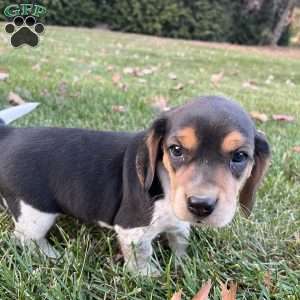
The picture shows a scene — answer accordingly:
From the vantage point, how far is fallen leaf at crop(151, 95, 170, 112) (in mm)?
6204

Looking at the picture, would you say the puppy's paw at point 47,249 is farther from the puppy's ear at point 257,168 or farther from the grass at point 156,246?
the puppy's ear at point 257,168

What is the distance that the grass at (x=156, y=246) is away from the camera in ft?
8.41

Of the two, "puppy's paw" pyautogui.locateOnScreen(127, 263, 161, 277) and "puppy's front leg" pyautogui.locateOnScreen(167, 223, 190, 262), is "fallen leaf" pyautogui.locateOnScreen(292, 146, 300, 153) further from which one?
"puppy's paw" pyautogui.locateOnScreen(127, 263, 161, 277)

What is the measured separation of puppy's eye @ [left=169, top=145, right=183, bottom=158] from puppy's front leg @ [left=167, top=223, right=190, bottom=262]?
0.53 metres

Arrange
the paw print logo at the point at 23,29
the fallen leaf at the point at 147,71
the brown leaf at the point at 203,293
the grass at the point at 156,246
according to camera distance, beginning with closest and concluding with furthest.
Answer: the brown leaf at the point at 203,293 → the grass at the point at 156,246 → the paw print logo at the point at 23,29 → the fallen leaf at the point at 147,71

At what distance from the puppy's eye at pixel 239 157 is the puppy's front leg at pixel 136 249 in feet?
2.18

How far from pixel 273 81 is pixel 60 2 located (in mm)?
10754

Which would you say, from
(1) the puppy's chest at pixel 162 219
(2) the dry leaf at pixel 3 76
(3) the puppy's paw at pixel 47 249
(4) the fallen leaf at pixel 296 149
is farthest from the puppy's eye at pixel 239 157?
(2) the dry leaf at pixel 3 76

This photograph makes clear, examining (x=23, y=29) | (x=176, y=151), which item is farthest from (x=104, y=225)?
(x=23, y=29)

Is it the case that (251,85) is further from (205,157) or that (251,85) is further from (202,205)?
(202,205)

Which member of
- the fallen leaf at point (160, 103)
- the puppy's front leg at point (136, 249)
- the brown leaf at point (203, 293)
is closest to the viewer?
the brown leaf at point (203, 293)

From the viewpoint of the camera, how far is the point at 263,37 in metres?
25.1

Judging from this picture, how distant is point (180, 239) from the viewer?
309 centimetres

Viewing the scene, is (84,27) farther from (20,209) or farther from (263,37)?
(20,209)
